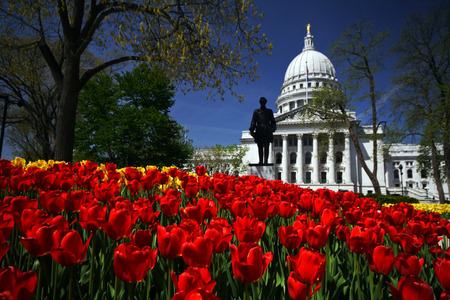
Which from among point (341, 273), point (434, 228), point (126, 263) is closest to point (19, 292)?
point (126, 263)

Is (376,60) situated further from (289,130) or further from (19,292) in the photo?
(289,130)

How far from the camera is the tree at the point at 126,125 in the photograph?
21391 millimetres

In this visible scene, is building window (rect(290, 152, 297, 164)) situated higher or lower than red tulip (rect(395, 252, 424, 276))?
higher

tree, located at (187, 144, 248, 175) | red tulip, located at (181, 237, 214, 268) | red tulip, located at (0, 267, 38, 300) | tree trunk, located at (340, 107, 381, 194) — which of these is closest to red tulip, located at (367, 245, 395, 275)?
red tulip, located at (181, 237, 214, 268)

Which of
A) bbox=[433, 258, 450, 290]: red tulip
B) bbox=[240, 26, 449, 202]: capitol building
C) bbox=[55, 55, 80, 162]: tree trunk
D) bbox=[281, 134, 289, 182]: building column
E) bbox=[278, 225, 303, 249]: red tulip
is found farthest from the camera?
bbox=[281, 134, 289, 182]: building column

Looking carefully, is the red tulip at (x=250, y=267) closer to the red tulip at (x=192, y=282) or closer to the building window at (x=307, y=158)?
the red tulip at (x=192, y=282)

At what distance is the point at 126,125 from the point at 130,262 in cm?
2180

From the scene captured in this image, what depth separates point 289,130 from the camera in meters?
60.1

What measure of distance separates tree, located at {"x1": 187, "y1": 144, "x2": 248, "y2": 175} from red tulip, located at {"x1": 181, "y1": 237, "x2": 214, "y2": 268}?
46.5 m

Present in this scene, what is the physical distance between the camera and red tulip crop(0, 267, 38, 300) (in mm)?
729

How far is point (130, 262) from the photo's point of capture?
912 millimetres

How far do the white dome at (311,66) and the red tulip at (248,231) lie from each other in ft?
262

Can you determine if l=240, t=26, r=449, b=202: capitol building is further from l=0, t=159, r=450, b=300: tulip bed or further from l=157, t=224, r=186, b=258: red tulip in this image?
l=157, t=224, r=186, b=258: red tulip

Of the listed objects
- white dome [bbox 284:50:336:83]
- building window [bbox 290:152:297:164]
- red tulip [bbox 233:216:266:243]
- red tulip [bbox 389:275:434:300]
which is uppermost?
white dome [bbox 284:50:336:83]
